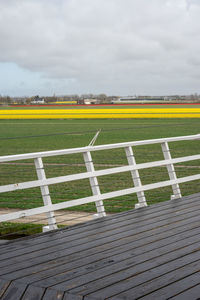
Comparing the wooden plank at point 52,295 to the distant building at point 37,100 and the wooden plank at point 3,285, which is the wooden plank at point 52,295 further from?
the distant building at point 37,100

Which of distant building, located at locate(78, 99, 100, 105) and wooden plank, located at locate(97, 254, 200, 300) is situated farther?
distant building, located at locate(78, 99, 100, 105)

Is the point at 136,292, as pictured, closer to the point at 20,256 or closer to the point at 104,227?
the point at 20,256

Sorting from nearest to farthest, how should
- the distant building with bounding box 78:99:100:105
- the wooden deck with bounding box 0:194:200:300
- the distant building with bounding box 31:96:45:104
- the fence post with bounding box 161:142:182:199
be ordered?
the wooden deck with bounding box 0:194:200:300, the fence post with bounding box 161:142:182:199, the distant building with bounding box 78:99:100:105, the distant building with bounding box 31:96:45:104

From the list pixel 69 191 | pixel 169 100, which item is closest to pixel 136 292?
pixel 69 191

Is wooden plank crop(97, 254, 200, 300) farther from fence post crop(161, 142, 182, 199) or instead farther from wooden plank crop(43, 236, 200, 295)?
fence post crop(161, 142, 182, 199)

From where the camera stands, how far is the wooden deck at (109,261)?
128 inches

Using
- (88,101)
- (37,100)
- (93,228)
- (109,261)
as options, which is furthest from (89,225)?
(37,100)

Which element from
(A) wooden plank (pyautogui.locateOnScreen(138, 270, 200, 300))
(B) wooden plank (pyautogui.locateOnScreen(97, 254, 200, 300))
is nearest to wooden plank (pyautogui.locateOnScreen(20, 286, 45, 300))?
(B) wooden plank (pyautogui.locateOnScreen(97, 254, 200, 300))

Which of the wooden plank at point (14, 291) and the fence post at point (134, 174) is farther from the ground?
the fence post at point (134, 174)

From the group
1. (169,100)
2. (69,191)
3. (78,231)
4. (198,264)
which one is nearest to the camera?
(198,264)

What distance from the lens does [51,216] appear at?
5191mm

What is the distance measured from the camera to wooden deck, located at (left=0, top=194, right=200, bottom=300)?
326 centimetres

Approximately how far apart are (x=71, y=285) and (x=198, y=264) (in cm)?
113

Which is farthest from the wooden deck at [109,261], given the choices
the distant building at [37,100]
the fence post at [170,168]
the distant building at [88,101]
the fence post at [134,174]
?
the distant building at [37,100]
